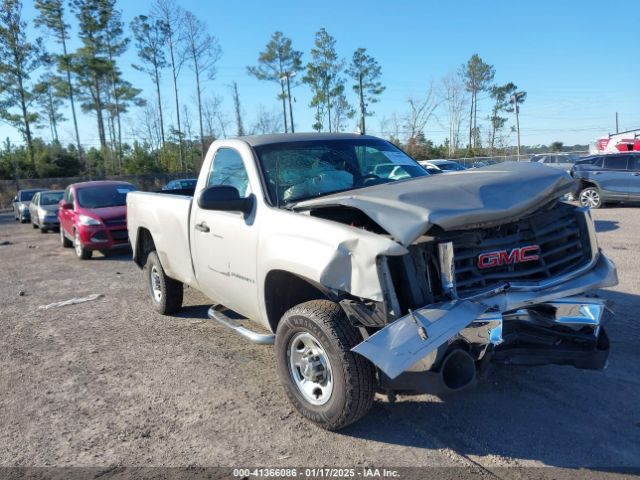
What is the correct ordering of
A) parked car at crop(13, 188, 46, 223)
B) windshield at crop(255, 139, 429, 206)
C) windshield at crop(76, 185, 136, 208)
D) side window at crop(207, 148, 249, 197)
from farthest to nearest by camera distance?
parked car at crop(13, 188, 46, 223) < windshield at crop(76, 185, 136, 208) < side window at crop(207, 148, 249, 197) < windshield at crop(255, 139, 429, 206)

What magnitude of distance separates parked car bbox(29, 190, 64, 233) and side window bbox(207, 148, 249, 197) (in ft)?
46.6

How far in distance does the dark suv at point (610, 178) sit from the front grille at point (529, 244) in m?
12.4

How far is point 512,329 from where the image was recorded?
3.23 meters

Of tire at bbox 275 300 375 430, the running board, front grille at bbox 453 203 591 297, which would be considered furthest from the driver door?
front grille at bbox 453 203 591 297

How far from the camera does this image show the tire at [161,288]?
6.12 meters

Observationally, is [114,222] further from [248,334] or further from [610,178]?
[610,178]

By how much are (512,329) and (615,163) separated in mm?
14386

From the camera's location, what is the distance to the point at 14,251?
44.1ft

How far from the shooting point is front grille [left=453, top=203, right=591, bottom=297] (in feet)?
10.4

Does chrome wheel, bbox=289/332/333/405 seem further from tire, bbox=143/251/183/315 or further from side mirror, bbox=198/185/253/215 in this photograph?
tire, bbox=143/251/183/315

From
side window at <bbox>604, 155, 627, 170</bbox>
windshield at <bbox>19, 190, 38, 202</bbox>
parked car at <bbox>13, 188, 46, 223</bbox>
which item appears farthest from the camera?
windshield at <bbox>19, 190, 38, 202</bbox>

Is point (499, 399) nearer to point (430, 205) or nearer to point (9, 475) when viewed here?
point (430, 205)

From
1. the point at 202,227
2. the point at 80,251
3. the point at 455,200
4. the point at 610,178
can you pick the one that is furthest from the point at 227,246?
the point at 610,178

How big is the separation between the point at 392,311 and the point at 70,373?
332 cm
